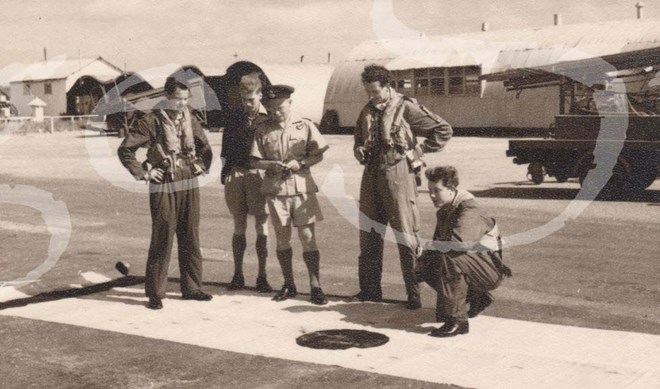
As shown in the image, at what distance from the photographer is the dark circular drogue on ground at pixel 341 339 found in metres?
6.65

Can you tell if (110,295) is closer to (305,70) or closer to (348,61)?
(348,61)

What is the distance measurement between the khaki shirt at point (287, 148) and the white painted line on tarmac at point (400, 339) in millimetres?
990

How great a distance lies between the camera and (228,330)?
7195 millimetres

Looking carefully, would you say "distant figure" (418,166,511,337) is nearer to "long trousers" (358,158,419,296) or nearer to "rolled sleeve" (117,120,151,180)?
"long trousers" (358,158,419,296)

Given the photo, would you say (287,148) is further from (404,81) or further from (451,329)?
(404,81)

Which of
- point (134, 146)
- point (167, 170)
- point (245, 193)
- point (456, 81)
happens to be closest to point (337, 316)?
point (245, 193)

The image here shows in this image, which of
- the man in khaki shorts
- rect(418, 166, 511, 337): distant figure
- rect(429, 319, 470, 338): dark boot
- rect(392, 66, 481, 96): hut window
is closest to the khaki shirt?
the man in khaki shorts

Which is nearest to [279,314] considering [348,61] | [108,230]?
[108,230]

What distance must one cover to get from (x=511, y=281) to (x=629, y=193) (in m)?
9.42

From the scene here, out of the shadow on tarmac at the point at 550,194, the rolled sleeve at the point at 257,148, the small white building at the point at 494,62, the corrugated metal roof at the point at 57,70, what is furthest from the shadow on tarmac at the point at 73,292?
the corrugated metal roof at the point at 57,70

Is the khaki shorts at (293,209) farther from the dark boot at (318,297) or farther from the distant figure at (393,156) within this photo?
the dark boot at (318,297)

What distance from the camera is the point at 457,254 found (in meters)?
6.91

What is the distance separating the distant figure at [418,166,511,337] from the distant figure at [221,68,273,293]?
6.87 ft

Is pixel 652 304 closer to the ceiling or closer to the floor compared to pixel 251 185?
closer to the floor
